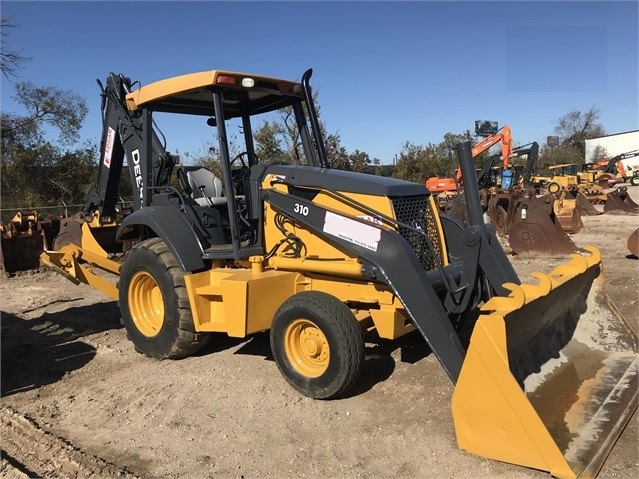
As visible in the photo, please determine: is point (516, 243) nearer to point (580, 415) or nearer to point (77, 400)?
point (580, 415)

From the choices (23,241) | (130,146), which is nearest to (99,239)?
(130,146)

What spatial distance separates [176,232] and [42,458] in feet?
7.02

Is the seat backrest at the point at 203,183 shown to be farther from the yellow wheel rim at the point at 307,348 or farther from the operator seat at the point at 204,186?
the yellow wheel rim at the point at 307,348

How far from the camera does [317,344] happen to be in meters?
4.05

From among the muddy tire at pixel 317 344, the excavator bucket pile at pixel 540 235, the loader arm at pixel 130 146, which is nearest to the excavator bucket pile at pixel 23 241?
the loader arm at pixel 130 146

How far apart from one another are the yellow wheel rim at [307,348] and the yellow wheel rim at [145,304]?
5.66 feet

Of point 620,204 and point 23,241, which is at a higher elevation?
point 23,241

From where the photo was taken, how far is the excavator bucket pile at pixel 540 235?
399 inches

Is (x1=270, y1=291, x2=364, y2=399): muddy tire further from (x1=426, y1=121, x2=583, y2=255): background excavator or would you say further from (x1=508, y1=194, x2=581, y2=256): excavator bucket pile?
(x1=508, y1=194, x2=581, y2=256): excavator bucket pile

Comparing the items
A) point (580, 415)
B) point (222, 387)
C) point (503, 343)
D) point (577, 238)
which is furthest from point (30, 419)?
point (577, 238)

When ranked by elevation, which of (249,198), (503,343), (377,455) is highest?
(249,198)

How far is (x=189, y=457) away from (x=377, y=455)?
1164 millimetres

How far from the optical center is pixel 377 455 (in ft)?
10.9

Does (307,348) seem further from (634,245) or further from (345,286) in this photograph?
(634,245)
